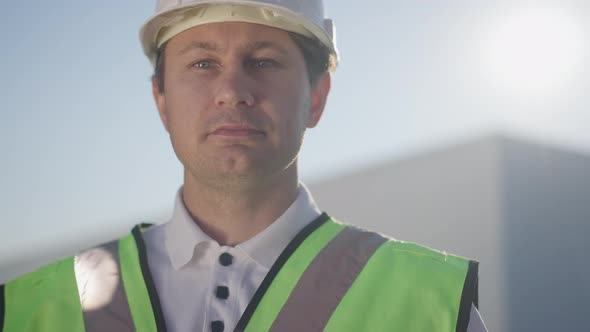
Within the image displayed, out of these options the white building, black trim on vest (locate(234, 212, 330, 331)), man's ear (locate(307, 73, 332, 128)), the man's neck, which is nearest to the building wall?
the white building

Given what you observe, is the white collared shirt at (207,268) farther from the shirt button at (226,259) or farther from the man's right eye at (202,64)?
the man's right eye at (202,64)

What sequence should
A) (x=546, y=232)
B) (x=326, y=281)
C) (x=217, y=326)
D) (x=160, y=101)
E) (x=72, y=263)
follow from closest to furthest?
1. (x=217, y=326)
2. (x=326, y=281)
3. (x=72, y=263)
4. (x=160, y=101)
5. (x=546, y=232)

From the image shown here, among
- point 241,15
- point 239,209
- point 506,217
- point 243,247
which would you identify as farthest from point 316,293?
point 506,217

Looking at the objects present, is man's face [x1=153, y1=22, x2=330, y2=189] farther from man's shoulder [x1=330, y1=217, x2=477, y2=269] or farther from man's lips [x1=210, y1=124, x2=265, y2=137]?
man's shoulder [x1=330, y1=217, x2=477, y2=269]

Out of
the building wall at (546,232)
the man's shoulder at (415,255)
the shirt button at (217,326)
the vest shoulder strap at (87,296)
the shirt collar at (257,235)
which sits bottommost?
the building wall at (546,232)

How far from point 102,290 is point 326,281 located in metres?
0.79

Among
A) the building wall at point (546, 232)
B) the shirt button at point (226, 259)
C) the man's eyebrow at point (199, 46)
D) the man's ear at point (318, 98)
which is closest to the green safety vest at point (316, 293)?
the shirt button at point (226, 259)

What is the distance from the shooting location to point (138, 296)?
2.21 m

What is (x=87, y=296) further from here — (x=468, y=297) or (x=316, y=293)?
(x=468, y=297)

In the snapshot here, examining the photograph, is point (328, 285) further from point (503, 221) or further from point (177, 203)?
point (503, 221)

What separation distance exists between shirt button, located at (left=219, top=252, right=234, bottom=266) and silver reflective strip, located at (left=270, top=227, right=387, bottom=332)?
0.81 ft

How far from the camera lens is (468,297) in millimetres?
2098

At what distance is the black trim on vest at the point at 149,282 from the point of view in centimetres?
212

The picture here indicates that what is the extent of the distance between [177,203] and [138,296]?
43 cm
